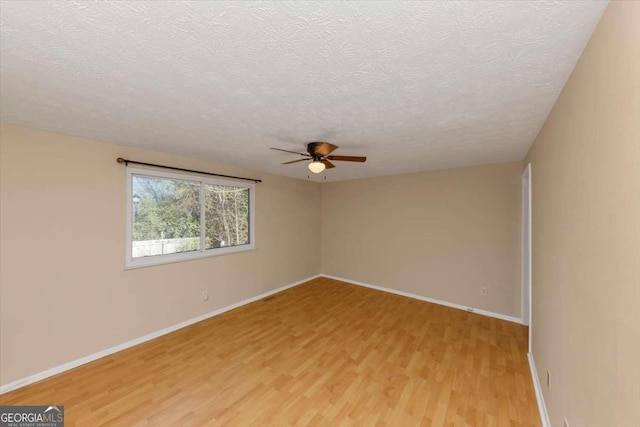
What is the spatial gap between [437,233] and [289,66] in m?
3.74

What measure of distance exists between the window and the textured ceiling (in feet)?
2.98

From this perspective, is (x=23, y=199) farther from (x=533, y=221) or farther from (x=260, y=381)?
(x=533, y=221)

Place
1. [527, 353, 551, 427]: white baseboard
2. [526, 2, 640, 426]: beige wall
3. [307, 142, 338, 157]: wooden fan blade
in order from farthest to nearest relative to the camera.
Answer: [307, 142, 338, 157]: wooden fan blade
[527, 353, 551, 427]: white baseboard
[526, 2, 640, 426]: beige wall

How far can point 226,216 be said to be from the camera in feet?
12.7

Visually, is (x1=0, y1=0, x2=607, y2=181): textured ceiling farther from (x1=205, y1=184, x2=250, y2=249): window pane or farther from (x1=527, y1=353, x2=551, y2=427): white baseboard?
(x1=527, y1=353, x2=551, y2=427): white baseboard

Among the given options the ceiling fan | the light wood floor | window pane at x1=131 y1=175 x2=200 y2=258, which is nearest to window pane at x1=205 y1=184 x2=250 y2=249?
window pane at x1=131 y1=175 x2=200 y2=258

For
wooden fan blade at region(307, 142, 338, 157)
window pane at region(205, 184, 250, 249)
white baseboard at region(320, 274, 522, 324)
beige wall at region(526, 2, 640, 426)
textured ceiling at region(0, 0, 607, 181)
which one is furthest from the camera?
window pane at region(205, 184, 250, 249)

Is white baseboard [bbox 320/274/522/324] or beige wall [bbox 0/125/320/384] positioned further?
white baseboard [bbox 320/274/522/324]

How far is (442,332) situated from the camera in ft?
9.97

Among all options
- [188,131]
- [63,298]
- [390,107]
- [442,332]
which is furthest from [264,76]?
[442,332]

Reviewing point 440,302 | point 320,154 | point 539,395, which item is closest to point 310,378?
point 539,395

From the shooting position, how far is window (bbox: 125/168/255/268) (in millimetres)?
2846

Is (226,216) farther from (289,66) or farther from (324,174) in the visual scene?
(289,66)

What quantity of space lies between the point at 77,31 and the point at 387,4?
4.13 feet
